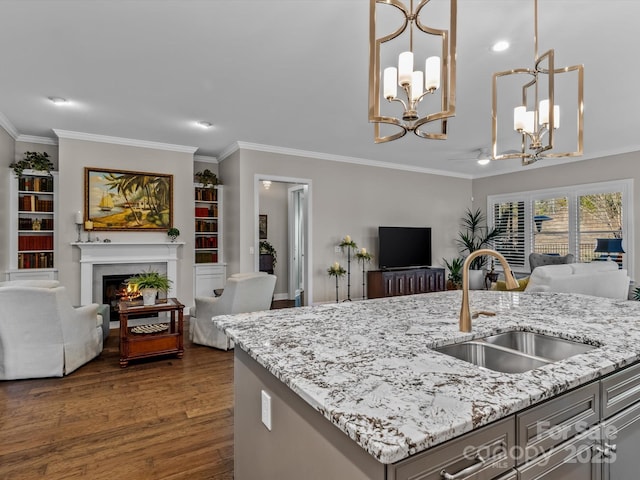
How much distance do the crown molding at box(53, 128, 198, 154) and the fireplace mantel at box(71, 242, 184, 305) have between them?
4.87ft

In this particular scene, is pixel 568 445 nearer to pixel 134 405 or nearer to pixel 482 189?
pixel 134 405

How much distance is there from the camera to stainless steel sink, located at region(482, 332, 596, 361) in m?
1.55

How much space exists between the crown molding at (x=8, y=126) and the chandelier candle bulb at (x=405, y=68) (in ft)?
16.2

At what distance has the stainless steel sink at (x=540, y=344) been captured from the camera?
155cm

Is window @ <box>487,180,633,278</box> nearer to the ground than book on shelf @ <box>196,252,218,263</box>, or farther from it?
farther from it

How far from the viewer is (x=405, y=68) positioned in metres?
1.83

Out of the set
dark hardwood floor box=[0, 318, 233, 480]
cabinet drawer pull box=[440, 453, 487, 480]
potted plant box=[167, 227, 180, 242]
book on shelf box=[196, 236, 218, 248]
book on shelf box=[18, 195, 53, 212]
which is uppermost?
book on shelf box=[18, 195, 53, 212]

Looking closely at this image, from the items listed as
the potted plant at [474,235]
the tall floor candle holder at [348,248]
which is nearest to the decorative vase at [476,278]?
the potted plant at [474,235]

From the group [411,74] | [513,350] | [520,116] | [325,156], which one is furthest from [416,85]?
[325,156]

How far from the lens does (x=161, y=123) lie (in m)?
4.65

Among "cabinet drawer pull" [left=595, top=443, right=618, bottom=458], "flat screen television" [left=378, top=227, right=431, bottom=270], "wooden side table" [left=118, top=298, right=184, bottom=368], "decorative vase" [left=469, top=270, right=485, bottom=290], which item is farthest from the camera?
"flat screen television" [left=378, top=227, right=431, bottom=270]

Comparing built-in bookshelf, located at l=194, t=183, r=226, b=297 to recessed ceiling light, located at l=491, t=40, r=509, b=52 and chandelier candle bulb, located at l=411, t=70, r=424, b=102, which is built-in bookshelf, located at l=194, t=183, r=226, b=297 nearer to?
recessed ceiling light, located at l=491, t=40, r=509, b=52

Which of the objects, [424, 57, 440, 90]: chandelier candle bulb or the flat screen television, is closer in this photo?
[424, 57, 440, 90]: chandelier candle bulb

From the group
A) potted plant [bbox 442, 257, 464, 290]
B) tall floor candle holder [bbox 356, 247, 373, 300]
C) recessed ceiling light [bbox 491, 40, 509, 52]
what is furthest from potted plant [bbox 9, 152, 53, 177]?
potted plant [bbox 442, 257, 464, 290]
